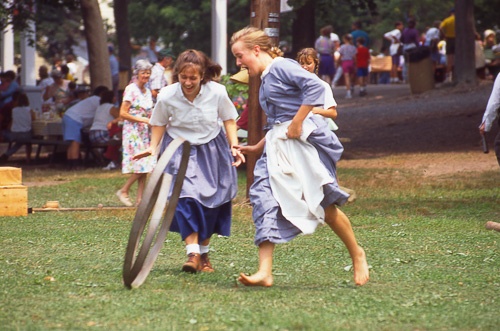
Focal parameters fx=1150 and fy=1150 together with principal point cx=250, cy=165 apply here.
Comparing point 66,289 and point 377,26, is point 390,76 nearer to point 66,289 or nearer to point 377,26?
point 377,26

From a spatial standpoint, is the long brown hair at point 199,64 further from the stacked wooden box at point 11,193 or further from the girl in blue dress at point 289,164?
the stacked wooden box at point 11,193

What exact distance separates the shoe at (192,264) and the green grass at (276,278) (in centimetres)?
6

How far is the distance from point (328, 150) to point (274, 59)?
71 cm

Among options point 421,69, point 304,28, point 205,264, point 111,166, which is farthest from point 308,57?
point 421,69

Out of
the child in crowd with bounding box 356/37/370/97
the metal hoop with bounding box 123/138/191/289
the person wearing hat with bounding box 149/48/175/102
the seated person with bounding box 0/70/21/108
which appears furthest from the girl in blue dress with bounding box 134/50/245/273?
the child in crowd with bounding box 356/37/370/97

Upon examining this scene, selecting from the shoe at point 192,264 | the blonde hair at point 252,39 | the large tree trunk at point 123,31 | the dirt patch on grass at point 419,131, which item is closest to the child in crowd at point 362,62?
the dirt patch on grass at point 419,131

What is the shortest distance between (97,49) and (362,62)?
11.2m

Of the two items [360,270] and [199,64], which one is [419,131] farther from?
[360,270]

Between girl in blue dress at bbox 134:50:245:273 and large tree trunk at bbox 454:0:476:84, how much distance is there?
62.9ft

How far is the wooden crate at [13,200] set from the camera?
475 inches

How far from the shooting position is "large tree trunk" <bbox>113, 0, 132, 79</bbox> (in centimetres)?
2742

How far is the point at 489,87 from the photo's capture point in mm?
27828

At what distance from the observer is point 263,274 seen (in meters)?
7.31

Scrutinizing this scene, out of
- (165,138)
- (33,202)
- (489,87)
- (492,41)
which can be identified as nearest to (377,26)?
(492,41)
